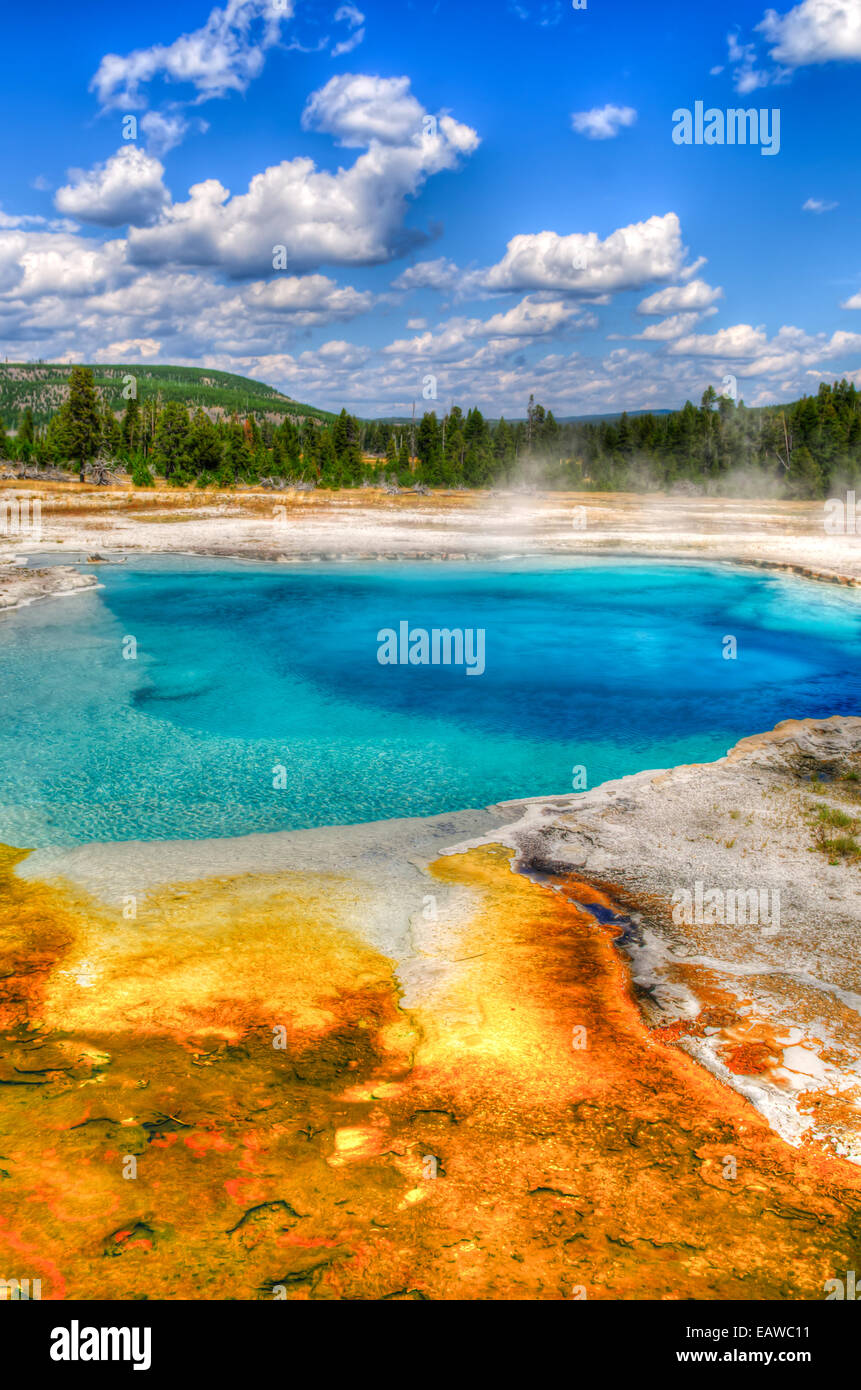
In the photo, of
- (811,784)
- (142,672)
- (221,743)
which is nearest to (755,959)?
(811,784)

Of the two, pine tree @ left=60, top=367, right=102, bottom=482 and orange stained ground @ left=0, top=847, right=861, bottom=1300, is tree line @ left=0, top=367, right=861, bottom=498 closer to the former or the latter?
pine tree @ left=60, top=367, right=102, bottom=482

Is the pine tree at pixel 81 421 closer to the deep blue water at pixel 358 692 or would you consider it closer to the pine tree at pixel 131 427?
the pine tree at pixel 131 427

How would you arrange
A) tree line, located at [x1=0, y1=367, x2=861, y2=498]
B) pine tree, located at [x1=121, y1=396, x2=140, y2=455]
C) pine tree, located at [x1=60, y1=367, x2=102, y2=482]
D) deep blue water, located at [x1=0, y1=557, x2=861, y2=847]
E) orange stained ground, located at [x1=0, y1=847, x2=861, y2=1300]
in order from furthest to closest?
pine tree, located at [x1=121, y1=396, x2=140, y2=455], tree line, located at [x1=0, y1=367, x2=861, y2=498], pine tree, located at [x1=60, y1=367, x2=102, y2=482], deep blue water, located at [x1=0, y1=557, x2=861, y2=847], orange stained ground, located at [x1=0, y1=847, x2=861, y2=1300]

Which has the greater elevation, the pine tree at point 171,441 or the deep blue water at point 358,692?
the pine tree at point 171,441

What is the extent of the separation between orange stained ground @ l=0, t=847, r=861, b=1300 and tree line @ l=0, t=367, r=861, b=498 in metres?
48.7

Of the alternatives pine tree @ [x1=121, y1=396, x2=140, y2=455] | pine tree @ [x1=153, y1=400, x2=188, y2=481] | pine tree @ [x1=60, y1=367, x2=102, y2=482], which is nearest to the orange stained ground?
pine tree @ [x1=60, y1=367, x2=102, y2=482]

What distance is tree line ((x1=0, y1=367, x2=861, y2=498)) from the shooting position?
2195 inches

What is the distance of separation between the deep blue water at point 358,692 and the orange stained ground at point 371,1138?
11.2 feet

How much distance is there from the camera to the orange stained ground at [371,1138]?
3.72 m

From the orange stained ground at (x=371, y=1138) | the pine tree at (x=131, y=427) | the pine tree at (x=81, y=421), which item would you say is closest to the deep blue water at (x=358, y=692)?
the orange stained ground at (x=371, y=1138)

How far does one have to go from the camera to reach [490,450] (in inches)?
2817

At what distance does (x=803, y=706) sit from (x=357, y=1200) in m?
13.0

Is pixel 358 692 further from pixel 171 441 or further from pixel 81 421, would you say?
pixel 171 441

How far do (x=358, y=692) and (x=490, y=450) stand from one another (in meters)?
60.1
